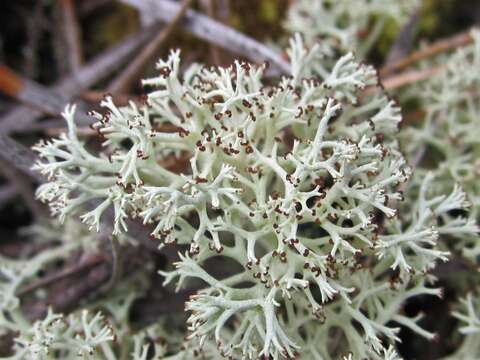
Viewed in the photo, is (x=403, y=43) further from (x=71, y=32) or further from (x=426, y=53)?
(x=71, y=32)

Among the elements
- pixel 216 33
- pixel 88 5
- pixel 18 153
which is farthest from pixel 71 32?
pixel 18 153

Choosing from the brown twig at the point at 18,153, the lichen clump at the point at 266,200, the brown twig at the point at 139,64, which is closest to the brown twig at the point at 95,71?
the brown twig at the point at 139,64

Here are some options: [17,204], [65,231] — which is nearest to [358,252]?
[65,231]

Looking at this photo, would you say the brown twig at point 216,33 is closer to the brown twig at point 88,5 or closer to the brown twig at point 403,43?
the brown twig at point 88,5

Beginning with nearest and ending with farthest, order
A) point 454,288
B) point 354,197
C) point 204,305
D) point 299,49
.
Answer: point 204,305
point 354,197
point 299,49
point 454,288

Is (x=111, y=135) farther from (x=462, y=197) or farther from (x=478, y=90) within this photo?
(x=478, y=90)
